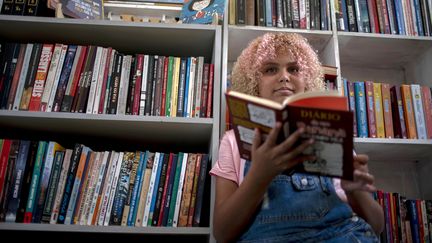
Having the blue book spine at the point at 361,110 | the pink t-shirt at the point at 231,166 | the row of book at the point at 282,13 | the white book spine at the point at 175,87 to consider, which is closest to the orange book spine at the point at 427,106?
the blue book spine at the point at 361,110

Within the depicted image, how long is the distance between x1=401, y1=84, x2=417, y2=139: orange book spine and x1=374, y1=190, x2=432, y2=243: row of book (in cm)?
25

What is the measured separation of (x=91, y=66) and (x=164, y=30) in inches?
11.7

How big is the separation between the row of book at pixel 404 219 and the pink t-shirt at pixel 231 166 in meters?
0.41

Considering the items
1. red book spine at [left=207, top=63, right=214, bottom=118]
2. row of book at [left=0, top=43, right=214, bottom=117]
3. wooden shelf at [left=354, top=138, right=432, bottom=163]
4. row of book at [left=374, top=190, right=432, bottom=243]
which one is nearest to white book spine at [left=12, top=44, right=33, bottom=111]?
row of book at [left=0, top=43, right=214, bottom=117]

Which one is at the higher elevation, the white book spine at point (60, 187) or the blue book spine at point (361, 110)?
the blue book spine at point (361, 110)

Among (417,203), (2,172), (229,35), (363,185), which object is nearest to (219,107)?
(229,35)

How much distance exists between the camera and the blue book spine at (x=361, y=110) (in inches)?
56.8

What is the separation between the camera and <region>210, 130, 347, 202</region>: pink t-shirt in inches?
43.2

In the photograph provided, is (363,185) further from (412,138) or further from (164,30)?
(164,30)

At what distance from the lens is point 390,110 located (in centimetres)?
149

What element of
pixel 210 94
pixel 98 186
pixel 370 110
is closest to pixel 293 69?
pixel 210 94

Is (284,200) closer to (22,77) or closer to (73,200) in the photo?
(73,200)

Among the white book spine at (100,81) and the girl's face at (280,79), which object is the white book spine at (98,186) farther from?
the girl's face at (280,79)

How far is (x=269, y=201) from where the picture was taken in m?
1.01
